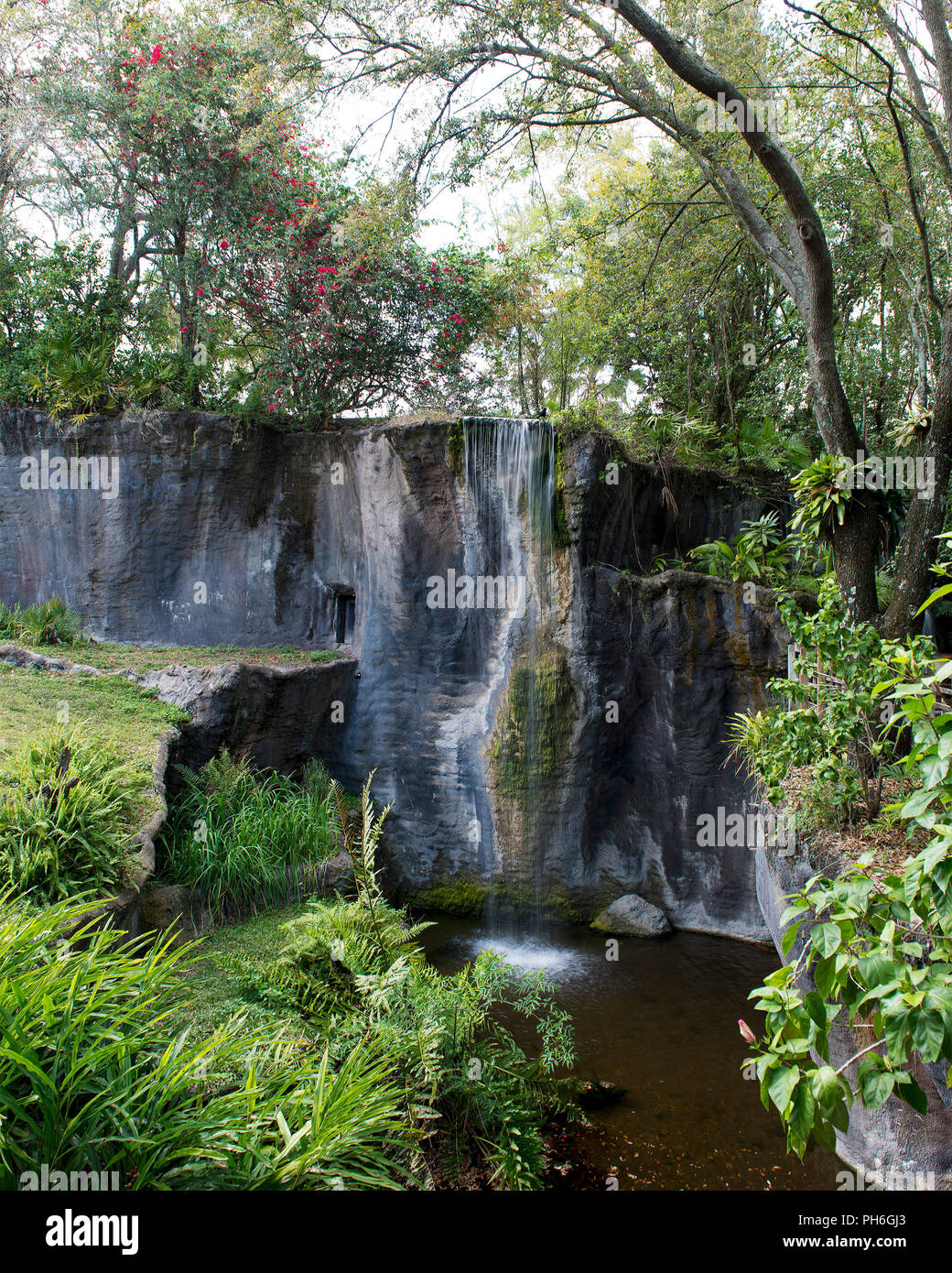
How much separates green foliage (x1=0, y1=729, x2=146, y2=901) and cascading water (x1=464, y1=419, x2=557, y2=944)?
14.1 ft

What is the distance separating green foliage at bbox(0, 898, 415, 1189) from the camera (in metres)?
2.34

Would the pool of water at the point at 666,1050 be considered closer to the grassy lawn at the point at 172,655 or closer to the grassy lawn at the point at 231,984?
the grassy lawn at the point at 231,984

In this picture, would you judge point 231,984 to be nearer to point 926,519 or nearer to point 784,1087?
point 784,1087

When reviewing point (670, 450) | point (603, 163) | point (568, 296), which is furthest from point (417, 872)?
point (603, 163)

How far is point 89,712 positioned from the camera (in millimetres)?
6527

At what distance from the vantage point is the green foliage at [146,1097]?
7.67 ft

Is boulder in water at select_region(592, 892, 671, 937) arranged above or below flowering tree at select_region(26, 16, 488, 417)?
below

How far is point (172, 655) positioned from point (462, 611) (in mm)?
3525

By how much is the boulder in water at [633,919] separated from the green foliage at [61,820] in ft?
16.8

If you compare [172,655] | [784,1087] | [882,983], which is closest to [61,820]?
[784,1087]

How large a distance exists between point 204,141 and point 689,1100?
37.5 feet

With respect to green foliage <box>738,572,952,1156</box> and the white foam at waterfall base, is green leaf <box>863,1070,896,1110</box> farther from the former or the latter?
the white foam at waterfall base

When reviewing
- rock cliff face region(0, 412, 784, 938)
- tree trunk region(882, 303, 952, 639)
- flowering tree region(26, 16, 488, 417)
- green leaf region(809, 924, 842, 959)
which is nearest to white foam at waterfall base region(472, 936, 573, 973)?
rock cliff face region(0, 412, 784, 938)

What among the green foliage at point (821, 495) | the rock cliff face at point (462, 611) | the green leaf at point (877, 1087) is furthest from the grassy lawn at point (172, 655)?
the green leaf at point (877, 1087)
